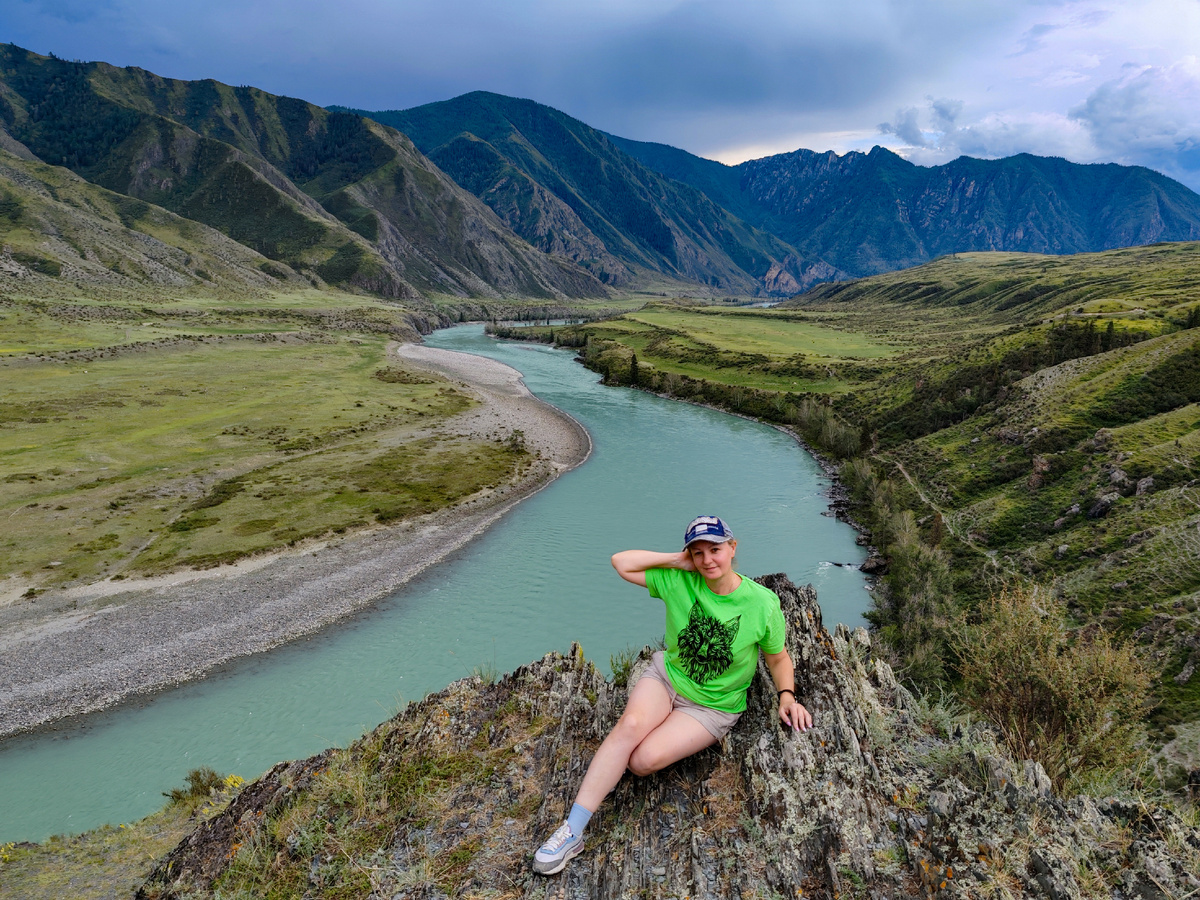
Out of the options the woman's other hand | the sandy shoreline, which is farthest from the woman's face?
the sandy shoreline

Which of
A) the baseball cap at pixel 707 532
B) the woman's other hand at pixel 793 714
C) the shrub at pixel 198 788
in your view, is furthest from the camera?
the shrub at pixel 198 788

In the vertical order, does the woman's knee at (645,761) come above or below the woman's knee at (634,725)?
below

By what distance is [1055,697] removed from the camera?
10.2 metres

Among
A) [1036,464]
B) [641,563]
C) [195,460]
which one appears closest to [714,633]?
[641,563]

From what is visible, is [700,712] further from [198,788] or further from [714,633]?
[198,788]

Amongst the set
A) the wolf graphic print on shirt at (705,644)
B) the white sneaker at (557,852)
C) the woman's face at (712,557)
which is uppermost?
the woman's face at (712,557)

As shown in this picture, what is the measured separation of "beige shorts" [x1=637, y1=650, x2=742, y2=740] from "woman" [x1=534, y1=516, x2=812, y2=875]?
0.01m

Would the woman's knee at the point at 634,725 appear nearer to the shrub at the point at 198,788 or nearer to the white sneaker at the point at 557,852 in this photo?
the white sneaker at the point at 557,852

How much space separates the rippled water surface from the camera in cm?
2230

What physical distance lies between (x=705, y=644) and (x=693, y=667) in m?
0.37

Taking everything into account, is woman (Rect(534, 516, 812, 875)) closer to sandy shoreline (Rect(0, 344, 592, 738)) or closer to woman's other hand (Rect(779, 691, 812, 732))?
woman's other hand (Rect(779, 691, 812, 732))

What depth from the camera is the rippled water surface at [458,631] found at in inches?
878

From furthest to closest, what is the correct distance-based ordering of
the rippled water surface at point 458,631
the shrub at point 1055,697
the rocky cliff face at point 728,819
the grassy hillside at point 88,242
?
the grassy hillside at point 88,242 → the rippled water surface at point 458,631 → the shrub at point 1055,697 → the rocky cliff face at point 728,819

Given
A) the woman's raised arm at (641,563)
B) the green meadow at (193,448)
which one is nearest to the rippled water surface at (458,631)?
the woman's raised arm at (641,563)
